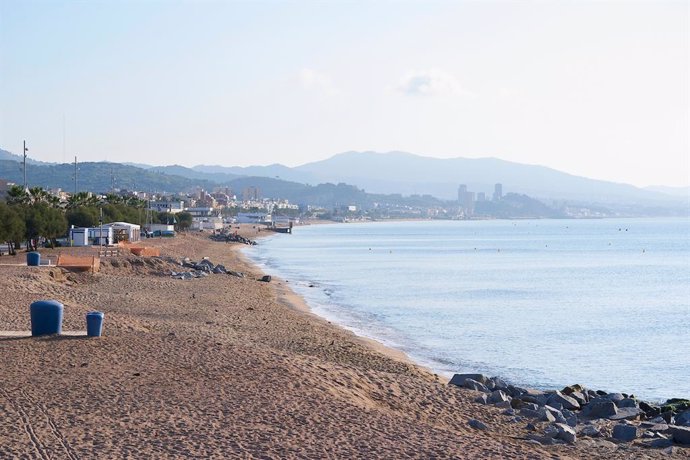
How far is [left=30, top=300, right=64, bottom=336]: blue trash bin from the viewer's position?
17297 millimetres

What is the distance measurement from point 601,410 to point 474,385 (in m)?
2.53

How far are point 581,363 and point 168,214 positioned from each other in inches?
4232

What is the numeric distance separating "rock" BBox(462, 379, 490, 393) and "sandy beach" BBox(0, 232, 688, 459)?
0.65m

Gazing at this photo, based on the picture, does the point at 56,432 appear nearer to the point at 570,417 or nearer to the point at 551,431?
the point at 551,431

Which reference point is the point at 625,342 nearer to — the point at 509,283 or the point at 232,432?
the point at 232,432

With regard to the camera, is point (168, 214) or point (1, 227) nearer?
point (1, 227)

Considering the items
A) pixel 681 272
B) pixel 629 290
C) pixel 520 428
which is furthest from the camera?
pixel 681 272

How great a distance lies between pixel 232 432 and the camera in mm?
11297

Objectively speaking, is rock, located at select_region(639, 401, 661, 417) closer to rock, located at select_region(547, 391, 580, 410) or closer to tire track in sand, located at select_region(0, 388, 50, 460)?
rock, located at select_region(547, 391, 580, 410)

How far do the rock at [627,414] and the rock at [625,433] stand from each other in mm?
1639

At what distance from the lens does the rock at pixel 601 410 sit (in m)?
16.1

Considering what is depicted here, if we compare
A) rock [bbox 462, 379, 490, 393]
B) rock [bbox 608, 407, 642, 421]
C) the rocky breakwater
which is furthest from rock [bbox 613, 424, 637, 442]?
rock [bbox 462, 379, 490, 393]

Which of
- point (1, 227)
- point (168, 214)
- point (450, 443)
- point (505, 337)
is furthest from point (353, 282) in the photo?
point (168, 214)

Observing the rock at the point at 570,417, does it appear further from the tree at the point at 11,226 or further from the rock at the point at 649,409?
the tree at the point at 11,226
